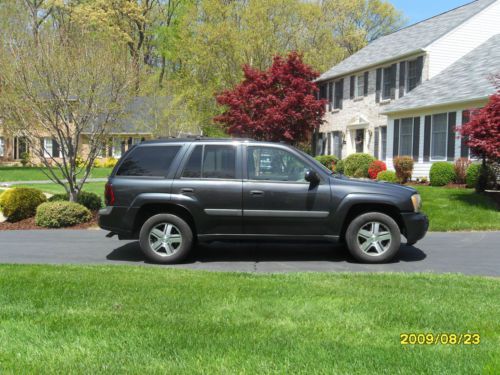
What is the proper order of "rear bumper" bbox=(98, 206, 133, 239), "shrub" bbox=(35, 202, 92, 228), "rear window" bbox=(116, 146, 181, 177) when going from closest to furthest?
1. "rear bumper" bbox=(98, 206, 133, 239)
2. "rear window" bbox=(116, 146, 181, 177)
3. "shrub" bbox=(35, 202, 92, 228)

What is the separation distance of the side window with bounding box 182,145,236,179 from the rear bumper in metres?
1.12

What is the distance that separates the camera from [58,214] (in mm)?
11750

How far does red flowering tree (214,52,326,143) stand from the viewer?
27266 millimetres

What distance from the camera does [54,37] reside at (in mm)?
12203

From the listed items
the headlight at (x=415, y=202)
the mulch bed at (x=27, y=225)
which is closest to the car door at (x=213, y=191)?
the headlight at (x=415, y=202)

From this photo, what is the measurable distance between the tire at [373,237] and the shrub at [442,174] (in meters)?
11.1

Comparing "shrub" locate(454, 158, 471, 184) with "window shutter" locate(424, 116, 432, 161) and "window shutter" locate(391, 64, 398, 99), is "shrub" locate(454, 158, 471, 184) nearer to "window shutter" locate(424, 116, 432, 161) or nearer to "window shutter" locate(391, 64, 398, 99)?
"window shutter" locate(424, 116, 432, 161)

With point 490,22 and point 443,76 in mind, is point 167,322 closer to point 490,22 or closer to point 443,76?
point 443,76

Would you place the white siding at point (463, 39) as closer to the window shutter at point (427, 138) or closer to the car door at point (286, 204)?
the window shutter at point (427, 138)

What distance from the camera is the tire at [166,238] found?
7.89 metres

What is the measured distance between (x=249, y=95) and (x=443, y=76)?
32.4 feet

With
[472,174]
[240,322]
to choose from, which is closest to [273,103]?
[472,174]

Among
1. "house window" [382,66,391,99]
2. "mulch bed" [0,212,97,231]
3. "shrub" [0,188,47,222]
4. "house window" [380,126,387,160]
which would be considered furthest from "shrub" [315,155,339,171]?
"shrub" [0,188,47,222]

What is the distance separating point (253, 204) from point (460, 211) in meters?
7.32
